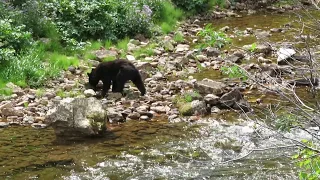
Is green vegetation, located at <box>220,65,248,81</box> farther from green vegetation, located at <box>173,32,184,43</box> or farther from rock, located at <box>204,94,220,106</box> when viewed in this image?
green vegetation, located at <box>173,32,184,43</box>

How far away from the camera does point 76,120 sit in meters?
8.02

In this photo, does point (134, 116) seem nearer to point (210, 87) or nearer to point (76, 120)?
point (76, 120)

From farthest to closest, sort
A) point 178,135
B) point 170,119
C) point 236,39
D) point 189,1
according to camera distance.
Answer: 1. point 189,1
2. point 236,39
3. point 170,119
4. point 178,135

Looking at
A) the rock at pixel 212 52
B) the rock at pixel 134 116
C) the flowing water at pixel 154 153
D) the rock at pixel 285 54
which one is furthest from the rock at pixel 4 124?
the rock at pixel 212 52

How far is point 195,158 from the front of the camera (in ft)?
23.5

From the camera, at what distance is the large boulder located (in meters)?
7.99

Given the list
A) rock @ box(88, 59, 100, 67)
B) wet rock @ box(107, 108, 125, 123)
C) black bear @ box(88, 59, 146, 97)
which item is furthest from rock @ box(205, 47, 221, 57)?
wet rock @ box(107, 108, 125, 123)

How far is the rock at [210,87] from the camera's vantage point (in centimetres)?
983

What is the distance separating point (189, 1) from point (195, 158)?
12.7 metres

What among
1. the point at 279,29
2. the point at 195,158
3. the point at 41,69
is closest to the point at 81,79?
the point at 41,69

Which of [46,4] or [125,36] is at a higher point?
[46,4]

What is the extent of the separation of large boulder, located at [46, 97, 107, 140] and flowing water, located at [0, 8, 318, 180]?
0.17 m

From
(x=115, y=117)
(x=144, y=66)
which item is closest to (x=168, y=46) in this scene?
(x=144, y=66)

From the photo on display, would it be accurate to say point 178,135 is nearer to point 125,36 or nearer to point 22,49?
point 22,49
